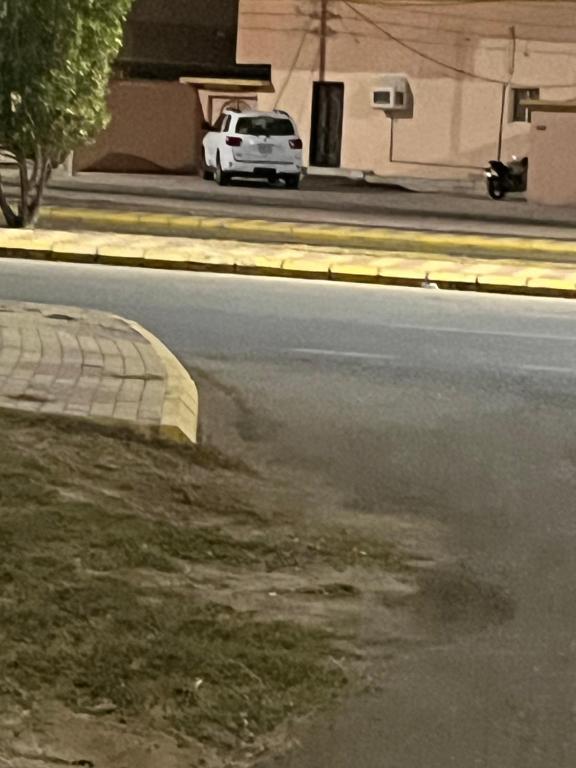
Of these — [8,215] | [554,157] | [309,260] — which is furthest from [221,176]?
[309,260]

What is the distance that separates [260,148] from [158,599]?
26581 mm

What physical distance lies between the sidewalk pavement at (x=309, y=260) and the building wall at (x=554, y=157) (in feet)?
34.5

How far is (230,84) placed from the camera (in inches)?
1543

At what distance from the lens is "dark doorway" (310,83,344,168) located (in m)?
37.5

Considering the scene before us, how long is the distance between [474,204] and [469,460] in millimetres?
21771

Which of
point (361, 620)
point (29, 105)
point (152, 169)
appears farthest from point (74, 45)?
point (152, 169)

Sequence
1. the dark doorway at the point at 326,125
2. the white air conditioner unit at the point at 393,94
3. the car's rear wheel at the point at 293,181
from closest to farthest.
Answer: the car's rear wheel at the point at 293,181
the white air conditioner unit at the point at 393,94
the dark doorway at the point at 326,125

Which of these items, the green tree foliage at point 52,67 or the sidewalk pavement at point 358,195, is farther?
the sidewalk pavement at point 358,195

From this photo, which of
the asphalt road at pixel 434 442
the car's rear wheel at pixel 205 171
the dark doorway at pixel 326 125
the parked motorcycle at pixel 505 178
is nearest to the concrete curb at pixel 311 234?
the asphalt road at pixel 434 442

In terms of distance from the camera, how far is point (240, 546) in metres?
6.39

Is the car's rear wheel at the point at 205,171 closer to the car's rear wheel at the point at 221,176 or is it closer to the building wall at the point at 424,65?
the car's rear wheel at the point at 221,176

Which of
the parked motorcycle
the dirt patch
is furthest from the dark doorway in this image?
the dirt patch

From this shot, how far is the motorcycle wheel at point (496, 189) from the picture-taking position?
3114cm

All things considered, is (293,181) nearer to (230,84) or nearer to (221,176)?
(221,176)
